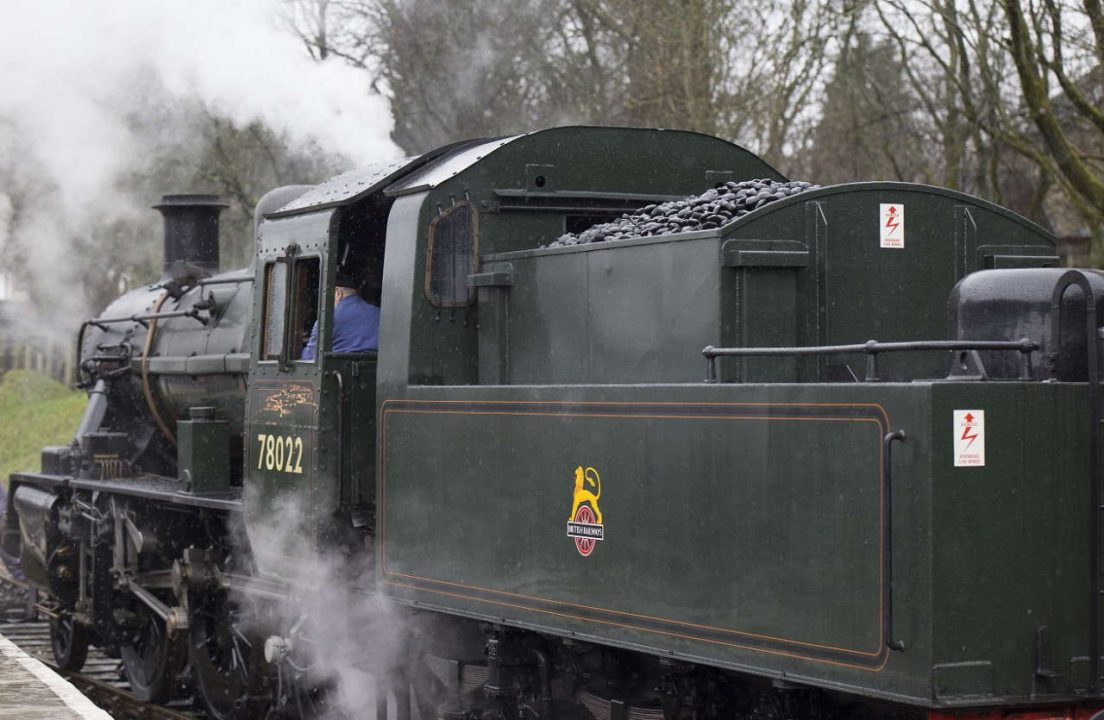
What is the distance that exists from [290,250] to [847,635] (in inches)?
165

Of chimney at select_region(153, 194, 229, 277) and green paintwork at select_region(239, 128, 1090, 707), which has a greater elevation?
chimney at select_region(153, 194, 229, 277)

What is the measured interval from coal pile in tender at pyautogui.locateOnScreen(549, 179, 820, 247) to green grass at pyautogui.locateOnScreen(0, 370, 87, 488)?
17.7 metres

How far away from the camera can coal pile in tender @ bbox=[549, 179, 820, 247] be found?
5.90 m

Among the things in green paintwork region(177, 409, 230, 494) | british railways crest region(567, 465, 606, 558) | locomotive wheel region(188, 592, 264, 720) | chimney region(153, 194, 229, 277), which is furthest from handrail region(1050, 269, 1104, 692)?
chimney region(153, 194, 229, 277)

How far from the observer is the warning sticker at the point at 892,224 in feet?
18.7

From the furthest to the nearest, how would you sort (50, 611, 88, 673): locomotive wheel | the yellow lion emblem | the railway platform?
(50, 611, 88, 673): locomotive wheel < the railway platform < the yellow lion emblem

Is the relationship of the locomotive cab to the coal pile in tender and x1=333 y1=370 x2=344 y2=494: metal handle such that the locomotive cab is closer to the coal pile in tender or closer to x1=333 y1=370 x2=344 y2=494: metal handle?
x1=333 y1=370 x2=344 y2=494: metal handle

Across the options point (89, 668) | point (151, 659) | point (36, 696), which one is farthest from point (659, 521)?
point (89, 668)

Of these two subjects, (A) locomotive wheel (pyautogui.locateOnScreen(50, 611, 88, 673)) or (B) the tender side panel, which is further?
(A) locomotive wheel (pyautogui.locateOnScreen(50, 611, 88, 673))

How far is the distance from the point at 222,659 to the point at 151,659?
1.08m

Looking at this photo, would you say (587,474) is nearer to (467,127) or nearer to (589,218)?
(589,218)

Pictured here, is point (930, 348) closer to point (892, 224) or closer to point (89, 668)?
point (892, 224)

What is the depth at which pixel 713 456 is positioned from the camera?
500 centimetres

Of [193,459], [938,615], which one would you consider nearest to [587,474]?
[938,615]
